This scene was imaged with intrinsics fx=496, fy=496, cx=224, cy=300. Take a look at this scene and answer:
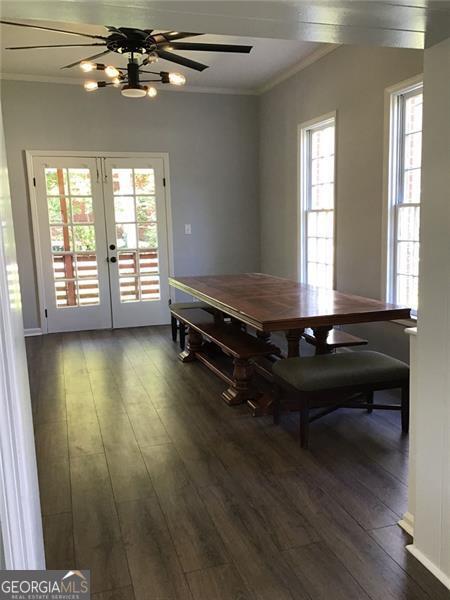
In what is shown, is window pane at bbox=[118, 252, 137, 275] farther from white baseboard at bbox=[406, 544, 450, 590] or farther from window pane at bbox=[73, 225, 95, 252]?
white baseboard at bbox=[406, 544, 450, 590]

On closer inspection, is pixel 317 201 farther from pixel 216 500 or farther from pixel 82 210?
pixel 216 500

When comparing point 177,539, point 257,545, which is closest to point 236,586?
point 257,545

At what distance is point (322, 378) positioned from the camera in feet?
9.06

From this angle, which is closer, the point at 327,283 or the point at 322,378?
the point at 322,378

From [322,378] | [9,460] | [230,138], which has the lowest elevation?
[322,378]

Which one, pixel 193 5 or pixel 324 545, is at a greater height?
pixel 193 5

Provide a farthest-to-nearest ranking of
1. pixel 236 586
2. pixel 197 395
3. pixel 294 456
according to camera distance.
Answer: pixel 197 395, pixel 294 456, pixel 236 586

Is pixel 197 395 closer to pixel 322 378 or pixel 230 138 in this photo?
pixel 322 378

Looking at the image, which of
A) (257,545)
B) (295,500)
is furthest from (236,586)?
(295,500)

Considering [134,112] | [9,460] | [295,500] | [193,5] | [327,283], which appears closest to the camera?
[9,460]

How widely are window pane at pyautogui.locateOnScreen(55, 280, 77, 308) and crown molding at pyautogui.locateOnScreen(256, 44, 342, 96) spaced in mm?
3298

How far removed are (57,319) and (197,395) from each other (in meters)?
2.91

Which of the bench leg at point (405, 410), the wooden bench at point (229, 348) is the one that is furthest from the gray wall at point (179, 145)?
the bench leg at point (405, 410)

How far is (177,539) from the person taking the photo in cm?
202
